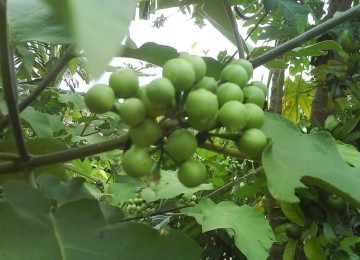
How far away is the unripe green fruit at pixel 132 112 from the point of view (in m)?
0.41

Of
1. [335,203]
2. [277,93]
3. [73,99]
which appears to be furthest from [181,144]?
[277,93]

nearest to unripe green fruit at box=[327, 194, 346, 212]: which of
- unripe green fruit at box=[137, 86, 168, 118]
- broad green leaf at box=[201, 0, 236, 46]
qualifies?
broad green leaf at box=[201, 0, 236, 46]

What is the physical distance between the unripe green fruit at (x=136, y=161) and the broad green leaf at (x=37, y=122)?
11.9 inches

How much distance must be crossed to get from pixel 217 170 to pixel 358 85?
0.53 meters

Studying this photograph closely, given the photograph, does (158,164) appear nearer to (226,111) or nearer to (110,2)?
(226,111)

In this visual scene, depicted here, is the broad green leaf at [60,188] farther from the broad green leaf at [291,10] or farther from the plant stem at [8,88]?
the broad green leaf at [291,10]

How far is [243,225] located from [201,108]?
1.96ft

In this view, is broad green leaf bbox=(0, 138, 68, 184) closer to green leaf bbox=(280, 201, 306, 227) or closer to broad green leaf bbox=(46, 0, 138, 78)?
broad green leaf bbox=(46, 0, 138, 78)

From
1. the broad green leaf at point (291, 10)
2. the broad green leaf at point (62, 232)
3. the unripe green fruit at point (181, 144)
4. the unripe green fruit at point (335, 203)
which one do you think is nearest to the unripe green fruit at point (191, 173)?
the unripe green fruit at point (181, 144)

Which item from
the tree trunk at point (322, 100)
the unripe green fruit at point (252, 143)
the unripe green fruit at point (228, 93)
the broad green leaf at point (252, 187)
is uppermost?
the unripe green fruit at point (228, 93)

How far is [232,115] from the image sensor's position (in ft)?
1.40

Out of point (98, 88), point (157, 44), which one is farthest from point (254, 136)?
point (157, 44)

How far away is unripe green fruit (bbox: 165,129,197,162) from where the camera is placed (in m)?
0.42

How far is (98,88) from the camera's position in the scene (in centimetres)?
44
